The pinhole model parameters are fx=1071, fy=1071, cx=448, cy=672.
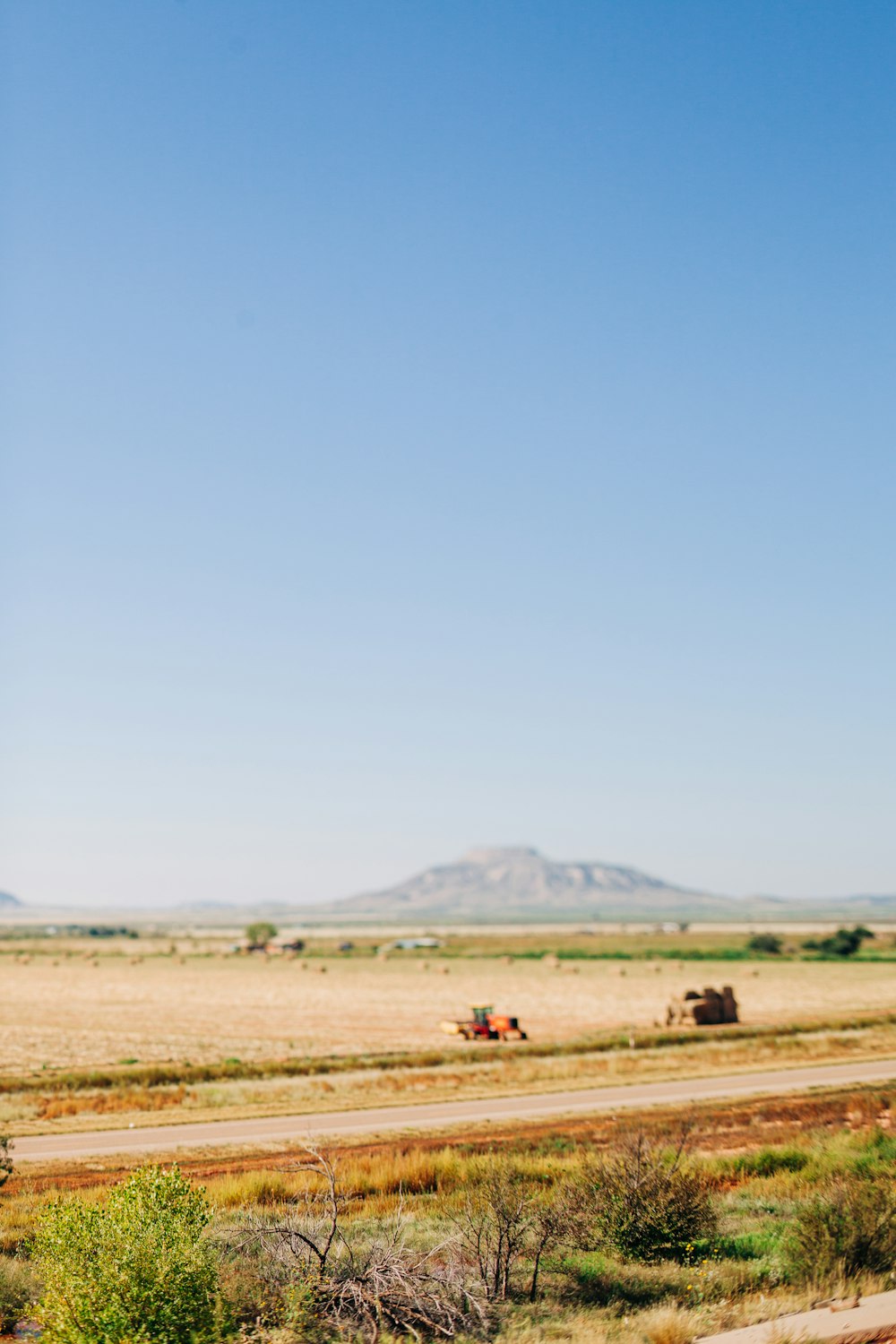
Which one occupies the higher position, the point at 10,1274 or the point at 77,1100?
the point at 10,1274

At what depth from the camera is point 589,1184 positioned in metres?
16.0

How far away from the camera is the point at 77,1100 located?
30766mm

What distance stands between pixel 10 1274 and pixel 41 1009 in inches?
2031

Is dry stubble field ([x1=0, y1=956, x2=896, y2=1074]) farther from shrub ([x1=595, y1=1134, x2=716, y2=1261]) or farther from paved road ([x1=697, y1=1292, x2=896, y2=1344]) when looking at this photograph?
paved road ([x1=697, y1=1292, x2=896, y2=1344])

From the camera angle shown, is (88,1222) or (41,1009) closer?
(88,1222)

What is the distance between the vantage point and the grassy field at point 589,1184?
11.2 metres

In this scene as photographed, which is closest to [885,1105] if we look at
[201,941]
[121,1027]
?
[121,1027]

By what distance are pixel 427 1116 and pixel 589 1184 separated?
13471mm

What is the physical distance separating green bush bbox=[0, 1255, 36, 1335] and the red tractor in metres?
36.4

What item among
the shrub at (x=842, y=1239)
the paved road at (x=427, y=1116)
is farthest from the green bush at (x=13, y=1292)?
the paved road at (x=427, y=1116)

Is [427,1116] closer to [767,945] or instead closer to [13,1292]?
[13,1292]

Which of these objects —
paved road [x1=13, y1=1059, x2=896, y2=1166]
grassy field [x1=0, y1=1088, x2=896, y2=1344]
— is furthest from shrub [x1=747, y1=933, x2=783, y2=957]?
grassy field [x1=0, y1=1088, x2=896, y2=1344]

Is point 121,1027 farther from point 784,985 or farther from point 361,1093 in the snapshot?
point 784,985

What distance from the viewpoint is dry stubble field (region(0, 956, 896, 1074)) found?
45750 millimetres
